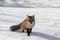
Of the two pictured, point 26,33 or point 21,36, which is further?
point 26,33

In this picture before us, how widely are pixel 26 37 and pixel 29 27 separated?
0.30 meters

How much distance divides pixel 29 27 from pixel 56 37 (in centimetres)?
88

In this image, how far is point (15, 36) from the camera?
6.16 metres

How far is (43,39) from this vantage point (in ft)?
19.6

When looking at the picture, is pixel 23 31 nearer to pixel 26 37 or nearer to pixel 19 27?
pixel 19 27

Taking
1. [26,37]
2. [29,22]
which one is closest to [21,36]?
[26,37]

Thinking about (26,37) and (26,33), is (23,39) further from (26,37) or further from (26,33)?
(26,33)

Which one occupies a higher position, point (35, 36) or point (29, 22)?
point (29, 22)

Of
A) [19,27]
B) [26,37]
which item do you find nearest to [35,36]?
[26,37]

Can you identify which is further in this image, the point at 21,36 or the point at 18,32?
the point at 18,32

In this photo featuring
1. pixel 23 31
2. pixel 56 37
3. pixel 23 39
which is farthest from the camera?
pixel 23 31

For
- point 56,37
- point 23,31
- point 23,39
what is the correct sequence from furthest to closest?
point 23,31, point 56,37, point 23,39

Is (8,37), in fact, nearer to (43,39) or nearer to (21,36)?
(21,36)

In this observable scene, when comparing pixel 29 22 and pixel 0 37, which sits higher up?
pixel 29 22
